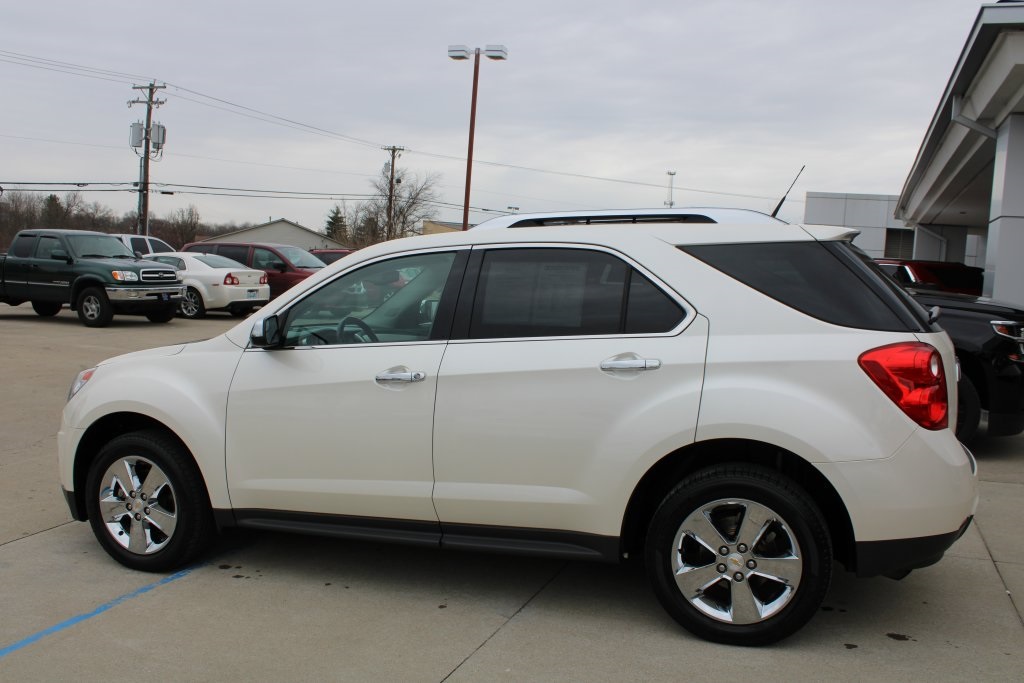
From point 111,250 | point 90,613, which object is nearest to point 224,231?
point 111,250

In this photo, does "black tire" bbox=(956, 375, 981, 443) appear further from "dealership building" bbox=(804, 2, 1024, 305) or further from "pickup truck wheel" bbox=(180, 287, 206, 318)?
"pickup truck wheel" bbox=(180, 287, 206, 318)

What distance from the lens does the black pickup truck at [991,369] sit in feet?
22.6

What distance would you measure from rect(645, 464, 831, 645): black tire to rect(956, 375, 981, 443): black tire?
410cm

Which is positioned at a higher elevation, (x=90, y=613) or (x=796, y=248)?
(x=796, y=248)

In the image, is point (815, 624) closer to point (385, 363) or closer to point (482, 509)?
point (482, 509)

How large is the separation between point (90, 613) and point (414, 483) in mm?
1574

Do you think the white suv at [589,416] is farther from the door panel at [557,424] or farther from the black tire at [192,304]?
the black tire at [192,304]

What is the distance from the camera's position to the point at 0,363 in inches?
446

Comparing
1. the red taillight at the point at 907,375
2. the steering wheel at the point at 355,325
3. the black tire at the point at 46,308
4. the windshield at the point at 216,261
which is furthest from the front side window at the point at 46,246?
the red taillight at the point at 907,375

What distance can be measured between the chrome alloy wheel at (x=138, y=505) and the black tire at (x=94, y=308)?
13.2 meters

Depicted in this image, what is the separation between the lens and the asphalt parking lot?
3393 mm

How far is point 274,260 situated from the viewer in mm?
20250

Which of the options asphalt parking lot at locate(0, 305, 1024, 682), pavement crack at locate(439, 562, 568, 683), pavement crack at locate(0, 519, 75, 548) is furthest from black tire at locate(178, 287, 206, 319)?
pavement crack at locate(439, 562, 568, 683)

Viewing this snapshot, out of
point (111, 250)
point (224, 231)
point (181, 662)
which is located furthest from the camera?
Answer: point (224, 231)
